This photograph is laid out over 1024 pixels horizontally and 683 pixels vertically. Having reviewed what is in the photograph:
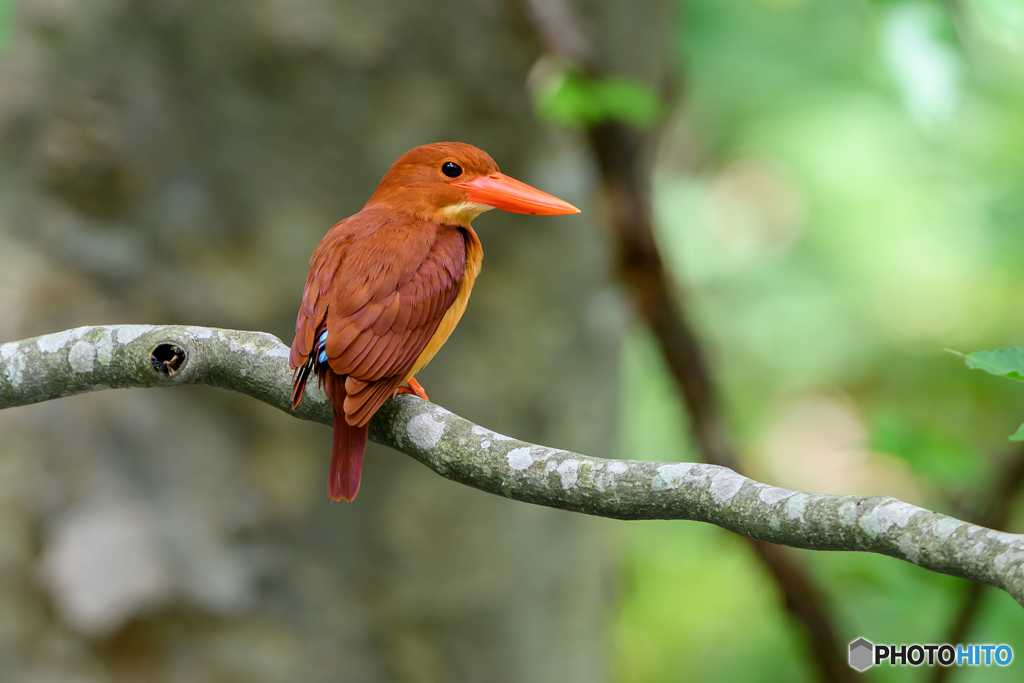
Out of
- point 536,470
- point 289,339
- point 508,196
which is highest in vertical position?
point 289,339

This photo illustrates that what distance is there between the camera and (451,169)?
1949 mm

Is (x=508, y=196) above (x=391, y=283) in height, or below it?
above

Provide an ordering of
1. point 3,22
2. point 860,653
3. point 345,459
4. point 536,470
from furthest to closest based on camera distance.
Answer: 1. point 860,653
2. point 3,22
3. point 345,459
4. point 536,470

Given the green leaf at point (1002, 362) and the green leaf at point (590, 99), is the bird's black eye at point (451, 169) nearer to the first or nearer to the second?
the green leaf at point (590, 99)

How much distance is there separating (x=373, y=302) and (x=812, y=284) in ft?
18.1

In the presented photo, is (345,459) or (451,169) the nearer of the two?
(345,459)

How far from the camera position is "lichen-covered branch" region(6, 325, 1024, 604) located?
3.52 ft

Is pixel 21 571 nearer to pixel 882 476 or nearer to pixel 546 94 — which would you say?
pixel 546 94

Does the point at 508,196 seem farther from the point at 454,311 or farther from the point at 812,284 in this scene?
the point at 812,284

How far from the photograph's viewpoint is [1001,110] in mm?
6012

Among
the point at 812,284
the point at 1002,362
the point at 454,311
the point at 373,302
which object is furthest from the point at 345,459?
the point at 812,284

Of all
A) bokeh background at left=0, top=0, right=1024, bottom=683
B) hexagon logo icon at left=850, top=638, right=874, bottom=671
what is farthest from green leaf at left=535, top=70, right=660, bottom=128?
hexagon logo icon at left=850, top=638, right=874, bottom=671

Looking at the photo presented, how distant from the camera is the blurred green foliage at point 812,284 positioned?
5.43 meters

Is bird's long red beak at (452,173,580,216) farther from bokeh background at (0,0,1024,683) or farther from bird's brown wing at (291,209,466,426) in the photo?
bokeh background at (0,0,1024,683)
